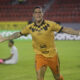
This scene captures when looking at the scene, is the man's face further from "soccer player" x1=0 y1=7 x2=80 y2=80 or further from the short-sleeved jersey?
the short-sleeved jersey

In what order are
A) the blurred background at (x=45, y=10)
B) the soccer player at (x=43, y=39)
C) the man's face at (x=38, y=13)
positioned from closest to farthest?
1. the man's face at (x=38, y=13)
2. the soccer player at (x=43, y=39)
3. the blurred background at (x=45, y=10)

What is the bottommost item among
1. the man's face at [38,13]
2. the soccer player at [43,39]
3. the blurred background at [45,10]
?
the blurred background at [45,10]

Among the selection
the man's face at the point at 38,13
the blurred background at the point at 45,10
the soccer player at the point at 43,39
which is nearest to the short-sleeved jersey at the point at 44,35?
the soccer player at the point at 43,39

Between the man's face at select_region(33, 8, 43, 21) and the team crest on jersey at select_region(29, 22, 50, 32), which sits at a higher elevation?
the man's face at select_region(33, 8, 43, 21)

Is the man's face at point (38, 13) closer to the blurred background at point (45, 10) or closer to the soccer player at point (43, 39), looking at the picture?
the soccer player at point (43, 39)

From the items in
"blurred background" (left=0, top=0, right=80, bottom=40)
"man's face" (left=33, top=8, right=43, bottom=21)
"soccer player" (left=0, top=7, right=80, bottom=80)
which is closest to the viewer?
"man's face" (left=33, top=8, right=43, bottom=21)

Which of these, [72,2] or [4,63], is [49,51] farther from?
[72,2]

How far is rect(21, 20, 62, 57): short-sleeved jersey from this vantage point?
5785mm

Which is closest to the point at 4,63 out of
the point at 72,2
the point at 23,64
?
the point at 23,64

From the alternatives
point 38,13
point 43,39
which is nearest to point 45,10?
point 43,39

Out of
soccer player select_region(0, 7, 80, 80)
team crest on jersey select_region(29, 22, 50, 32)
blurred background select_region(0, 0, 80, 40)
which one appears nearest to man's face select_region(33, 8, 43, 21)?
soccer player select_region(0, 7, 80, 80)

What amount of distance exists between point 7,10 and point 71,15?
6822 mm

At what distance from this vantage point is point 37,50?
5.97 metres

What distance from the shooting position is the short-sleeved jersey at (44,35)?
5785mm
